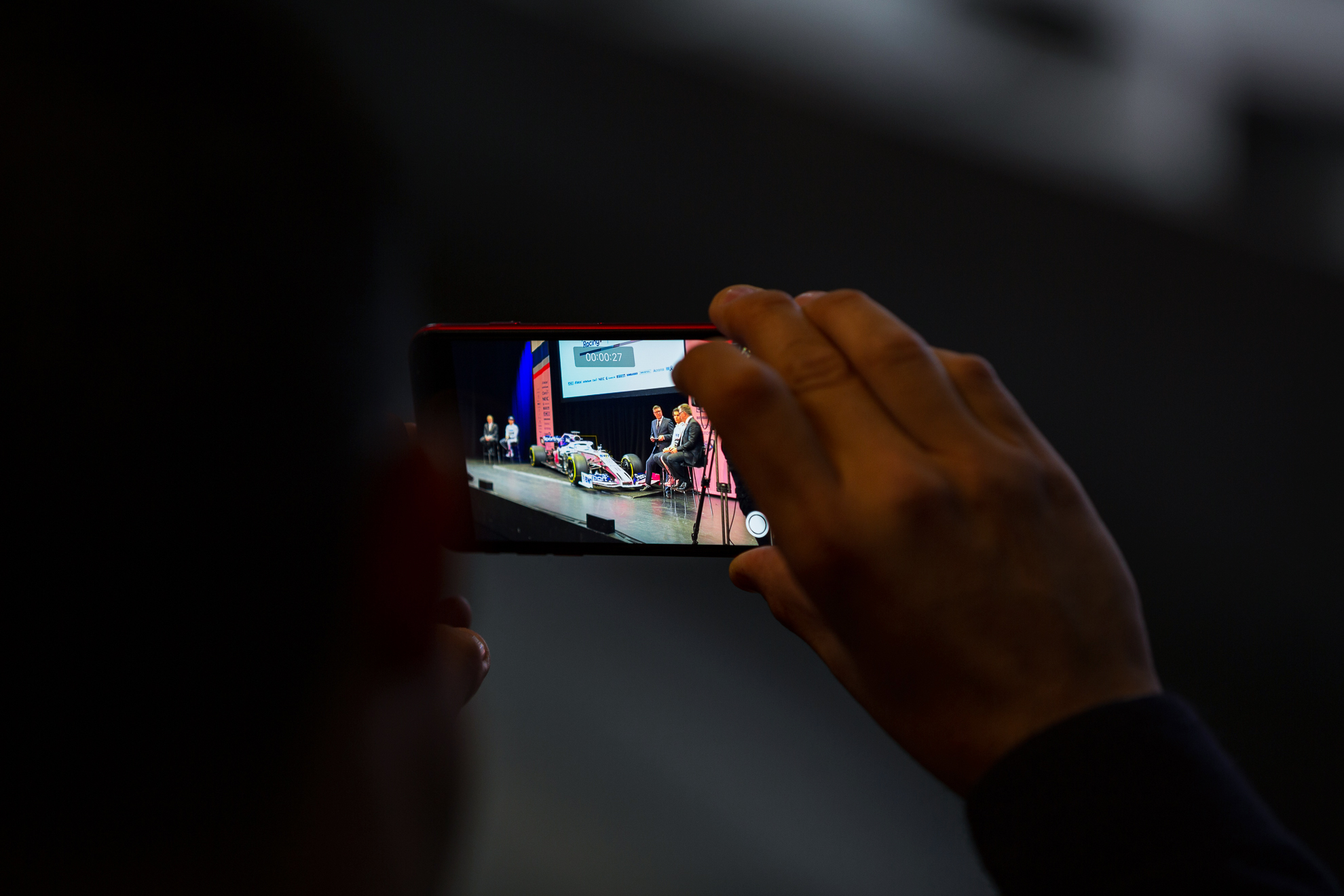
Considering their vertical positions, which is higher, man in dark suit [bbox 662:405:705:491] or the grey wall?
man in dark suit [bbox 662:405:705:491]

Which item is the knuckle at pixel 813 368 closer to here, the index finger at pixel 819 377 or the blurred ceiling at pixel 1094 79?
the index finger at pixel 819 377

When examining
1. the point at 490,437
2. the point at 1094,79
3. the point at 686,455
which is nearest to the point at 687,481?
the point at 686,455

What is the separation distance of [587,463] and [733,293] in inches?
11.6

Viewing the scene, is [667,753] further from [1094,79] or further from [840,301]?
[1094,79]

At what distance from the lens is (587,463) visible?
553 mm

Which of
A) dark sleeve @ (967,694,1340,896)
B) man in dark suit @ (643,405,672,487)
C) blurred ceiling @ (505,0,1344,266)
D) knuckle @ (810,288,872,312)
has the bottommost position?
dark sleeve @ (967,694,1340,896)

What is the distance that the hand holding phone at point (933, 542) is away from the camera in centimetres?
21

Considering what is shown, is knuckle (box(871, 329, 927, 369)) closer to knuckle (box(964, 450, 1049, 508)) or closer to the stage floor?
knuckle (box(964, 450, 1049, 508))

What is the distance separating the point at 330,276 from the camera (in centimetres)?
19

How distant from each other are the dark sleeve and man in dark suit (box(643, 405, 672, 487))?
1.23 feet

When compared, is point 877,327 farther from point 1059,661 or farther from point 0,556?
point 0,556

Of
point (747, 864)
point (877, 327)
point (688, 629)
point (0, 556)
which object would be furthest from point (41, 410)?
point (747, 864)

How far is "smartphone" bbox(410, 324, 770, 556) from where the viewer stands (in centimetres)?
51

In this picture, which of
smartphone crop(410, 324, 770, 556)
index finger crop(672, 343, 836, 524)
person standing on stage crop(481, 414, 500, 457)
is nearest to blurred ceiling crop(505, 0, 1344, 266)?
smartphone crop(410, 324, 770, 556)
